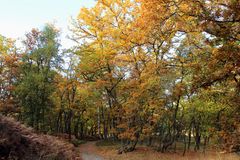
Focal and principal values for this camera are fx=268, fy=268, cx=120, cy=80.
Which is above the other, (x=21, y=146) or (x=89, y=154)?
(x=21, y=146)

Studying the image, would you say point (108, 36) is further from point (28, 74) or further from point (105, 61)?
point (28, 74)

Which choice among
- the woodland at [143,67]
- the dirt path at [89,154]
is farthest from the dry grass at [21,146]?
the dirt path at [89,154]

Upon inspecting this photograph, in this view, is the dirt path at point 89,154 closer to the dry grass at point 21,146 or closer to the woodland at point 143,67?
the woodland at point 143,67

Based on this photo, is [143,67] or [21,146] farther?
[143,67]

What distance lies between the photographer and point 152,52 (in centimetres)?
2073

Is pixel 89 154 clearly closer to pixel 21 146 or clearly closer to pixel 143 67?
pixel 143 67

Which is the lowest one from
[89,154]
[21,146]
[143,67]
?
[89,154]

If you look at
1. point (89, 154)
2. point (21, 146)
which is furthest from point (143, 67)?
point (21, 146)

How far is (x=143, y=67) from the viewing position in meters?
21.1

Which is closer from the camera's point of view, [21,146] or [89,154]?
[21,146]

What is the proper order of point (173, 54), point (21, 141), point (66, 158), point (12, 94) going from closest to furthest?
1. point (21, 141)
2. point (66, 158)
3. point (173, 54)
4. point (12, 94)

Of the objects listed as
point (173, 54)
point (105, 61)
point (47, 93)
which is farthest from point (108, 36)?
point (47, 93)

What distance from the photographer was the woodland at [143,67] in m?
8.73

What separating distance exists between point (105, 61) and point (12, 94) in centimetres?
1384
